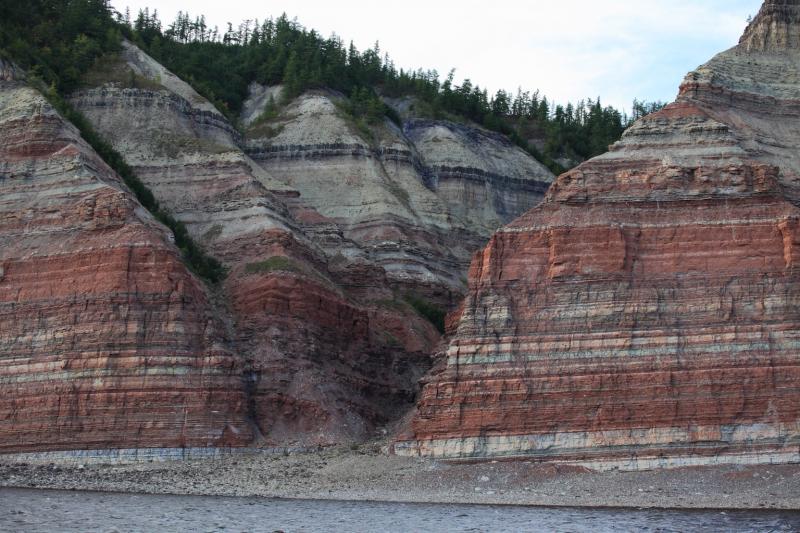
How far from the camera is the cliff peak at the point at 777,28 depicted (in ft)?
333

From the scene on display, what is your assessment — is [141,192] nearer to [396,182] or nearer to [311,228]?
[311,228]

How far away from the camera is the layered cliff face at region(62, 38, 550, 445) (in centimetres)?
8894

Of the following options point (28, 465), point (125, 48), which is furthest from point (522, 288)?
point (125, 48)

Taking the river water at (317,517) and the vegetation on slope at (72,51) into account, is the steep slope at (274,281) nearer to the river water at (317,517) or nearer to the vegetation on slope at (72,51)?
the vegetation on slope at (72,51)

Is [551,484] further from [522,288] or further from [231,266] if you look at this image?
[231,266]

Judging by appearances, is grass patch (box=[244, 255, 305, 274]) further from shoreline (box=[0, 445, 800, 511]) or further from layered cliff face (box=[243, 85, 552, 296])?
shoreline (box=[0, 445, 800, 511])

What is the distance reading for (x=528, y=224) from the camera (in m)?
82.3

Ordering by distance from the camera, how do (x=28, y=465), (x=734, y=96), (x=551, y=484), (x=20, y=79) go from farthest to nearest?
(x=20, y=79)
(x=734, y=96)
(x=28, y=465)
(x=551, y=484)

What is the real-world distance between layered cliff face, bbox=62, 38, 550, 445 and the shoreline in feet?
20.9

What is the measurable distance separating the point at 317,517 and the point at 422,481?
10249 mm

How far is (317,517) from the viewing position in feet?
217

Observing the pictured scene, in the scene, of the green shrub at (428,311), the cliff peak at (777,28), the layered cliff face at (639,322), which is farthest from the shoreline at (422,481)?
the cliff peak at (777,28)

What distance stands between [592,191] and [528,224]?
3.77m

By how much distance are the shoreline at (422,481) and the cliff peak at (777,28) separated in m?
38.1
